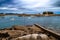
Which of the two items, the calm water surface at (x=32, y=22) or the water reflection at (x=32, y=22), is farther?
the water reflection at (x=32, y=22)

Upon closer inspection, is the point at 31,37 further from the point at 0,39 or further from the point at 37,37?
the point at 0,39

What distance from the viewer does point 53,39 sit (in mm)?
13570

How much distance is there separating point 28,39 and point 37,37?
2.39 ft

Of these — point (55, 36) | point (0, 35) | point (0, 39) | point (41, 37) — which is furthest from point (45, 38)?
point (0, 35)

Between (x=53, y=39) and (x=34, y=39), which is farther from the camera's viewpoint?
(x=53, y=39)

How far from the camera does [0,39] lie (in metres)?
13.1

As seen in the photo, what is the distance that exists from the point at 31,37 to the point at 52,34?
161 inches

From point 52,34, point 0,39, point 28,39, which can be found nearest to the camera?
point 28,39

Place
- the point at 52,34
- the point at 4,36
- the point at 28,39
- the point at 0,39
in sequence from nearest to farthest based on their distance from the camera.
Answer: the point at 28,39
the point at 0,39
the point at 4,36
the point at 52,34

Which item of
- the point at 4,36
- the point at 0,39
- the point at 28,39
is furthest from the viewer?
the point at 4,36

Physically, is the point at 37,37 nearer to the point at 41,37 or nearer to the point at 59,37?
the point at 41,37

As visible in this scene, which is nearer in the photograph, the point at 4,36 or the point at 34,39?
the point at 34,39

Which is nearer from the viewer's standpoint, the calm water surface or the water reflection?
the calm water surface

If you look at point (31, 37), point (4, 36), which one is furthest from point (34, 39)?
point (4, 36)
